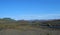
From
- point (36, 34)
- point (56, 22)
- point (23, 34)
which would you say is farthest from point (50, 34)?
point (56, 22)

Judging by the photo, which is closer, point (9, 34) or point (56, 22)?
point (9, 34)

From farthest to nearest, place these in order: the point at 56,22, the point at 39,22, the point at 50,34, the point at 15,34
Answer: the point at 39,22
the point at 56,22
the point at 15,34
the point at 50,34

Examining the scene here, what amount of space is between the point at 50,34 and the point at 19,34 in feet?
11.7

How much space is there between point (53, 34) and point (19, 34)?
3874 millimetres

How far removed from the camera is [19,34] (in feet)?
64.6

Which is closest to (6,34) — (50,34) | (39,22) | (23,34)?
(23,34)

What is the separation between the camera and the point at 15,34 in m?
19.7

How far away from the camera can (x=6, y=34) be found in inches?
792

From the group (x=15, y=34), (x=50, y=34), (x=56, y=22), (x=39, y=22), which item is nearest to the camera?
(x=50, y=34)

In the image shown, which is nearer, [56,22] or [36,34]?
[36,34]

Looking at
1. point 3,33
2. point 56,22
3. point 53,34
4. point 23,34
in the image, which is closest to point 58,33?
point 53,34

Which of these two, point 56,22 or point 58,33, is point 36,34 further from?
point 56,22

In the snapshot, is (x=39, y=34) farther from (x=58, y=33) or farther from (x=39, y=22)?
(x=39, y=22)

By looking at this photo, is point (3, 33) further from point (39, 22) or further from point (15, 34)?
point (39, 22)
